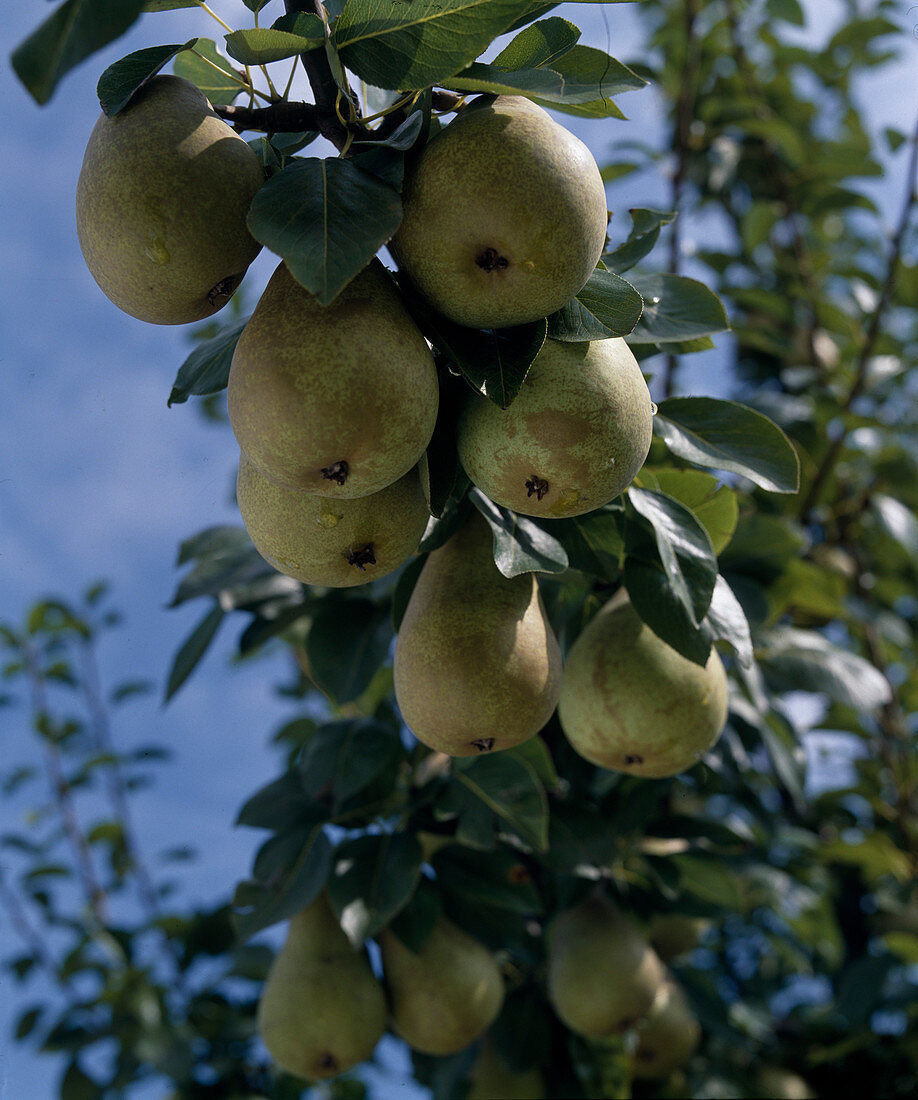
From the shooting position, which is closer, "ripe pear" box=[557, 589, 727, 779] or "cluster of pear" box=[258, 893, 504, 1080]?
"ripe pear" box=[557, 589, 727, 779]

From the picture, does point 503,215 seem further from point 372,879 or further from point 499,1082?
point 499,1082

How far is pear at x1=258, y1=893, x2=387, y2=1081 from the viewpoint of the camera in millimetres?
1771

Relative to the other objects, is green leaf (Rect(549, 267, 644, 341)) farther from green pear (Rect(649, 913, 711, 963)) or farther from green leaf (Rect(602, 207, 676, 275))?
green pear (Rect(649, 913, 711, 963))

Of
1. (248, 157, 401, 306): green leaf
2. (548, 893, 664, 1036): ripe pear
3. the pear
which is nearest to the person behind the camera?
(248, 157, 401, 306): green leaf

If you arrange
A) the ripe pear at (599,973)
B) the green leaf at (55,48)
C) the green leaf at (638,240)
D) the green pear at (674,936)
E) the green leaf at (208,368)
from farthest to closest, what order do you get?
the green pear at (674,936), the ripe pear at (599,973), the green leaf at (638,240), the green leaf at (208,368), the green leaf at (55,48)

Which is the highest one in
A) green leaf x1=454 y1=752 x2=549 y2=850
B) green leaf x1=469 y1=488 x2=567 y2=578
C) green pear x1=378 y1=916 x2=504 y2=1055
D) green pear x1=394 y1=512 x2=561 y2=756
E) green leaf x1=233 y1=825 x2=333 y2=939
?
green leaf x1=469 y1=488 x2=567 y2=578

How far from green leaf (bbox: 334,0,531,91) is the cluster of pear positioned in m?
1.50

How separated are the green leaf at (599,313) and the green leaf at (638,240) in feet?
0.70

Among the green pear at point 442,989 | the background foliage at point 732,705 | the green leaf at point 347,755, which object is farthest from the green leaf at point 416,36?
the green pear at point 442,989

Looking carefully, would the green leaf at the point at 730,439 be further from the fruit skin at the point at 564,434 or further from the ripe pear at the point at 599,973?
the ripe pear at the point at 599,973

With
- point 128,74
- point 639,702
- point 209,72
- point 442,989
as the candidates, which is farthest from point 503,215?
point 442,989

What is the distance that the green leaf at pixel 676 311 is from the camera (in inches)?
49.3

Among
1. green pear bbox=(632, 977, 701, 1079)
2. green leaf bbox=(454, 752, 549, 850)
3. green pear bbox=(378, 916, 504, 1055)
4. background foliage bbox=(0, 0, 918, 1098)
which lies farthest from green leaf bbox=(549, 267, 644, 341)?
green pear bbox=(632, 977, 701, 1079)

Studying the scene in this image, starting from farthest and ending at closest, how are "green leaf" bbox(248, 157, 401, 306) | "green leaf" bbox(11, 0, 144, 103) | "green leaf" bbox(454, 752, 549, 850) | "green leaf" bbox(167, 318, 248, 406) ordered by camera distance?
"green leaf" bbox(454, 752, 549, 850), "green leaf" bbox(167, 318, 248, 406), "green leaf" bbox(248, 157, 401, 306), "green leaf" bbox(11, 0, 144, 103)
